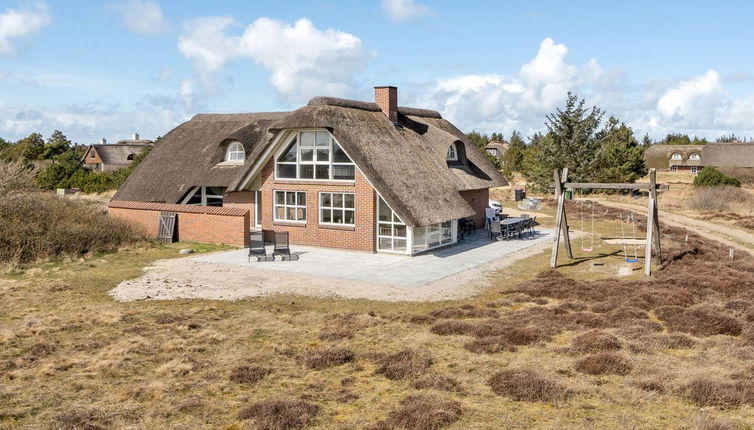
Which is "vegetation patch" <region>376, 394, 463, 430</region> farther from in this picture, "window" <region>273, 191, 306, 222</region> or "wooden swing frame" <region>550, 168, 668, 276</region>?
"window" <region>273, 191, 306, 222</region>

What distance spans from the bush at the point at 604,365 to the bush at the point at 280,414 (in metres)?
4.50

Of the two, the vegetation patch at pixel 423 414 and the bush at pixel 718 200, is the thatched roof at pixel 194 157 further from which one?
the bush at pixel 718 200

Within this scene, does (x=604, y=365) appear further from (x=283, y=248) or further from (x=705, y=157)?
(x=705, y=157)

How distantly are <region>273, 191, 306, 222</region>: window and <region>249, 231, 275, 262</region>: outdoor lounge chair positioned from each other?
4.89 feet

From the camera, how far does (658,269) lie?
18.8 m

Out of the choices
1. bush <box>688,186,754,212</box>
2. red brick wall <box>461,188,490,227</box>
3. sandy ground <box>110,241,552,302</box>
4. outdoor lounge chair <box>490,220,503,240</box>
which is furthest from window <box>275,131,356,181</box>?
bush <box>688,186,754,212</box>

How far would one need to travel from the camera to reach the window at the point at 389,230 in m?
21.9

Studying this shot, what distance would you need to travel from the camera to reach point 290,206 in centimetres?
2441

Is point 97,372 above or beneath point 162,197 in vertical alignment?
beneath

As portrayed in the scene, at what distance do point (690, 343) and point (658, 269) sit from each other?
841 cm

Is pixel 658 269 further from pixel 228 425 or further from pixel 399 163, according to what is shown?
pixel 228 425

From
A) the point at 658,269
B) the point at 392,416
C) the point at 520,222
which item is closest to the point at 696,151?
the point at 520,222

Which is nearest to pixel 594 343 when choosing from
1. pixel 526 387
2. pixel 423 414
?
pixel 526 387

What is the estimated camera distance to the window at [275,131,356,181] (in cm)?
2292
